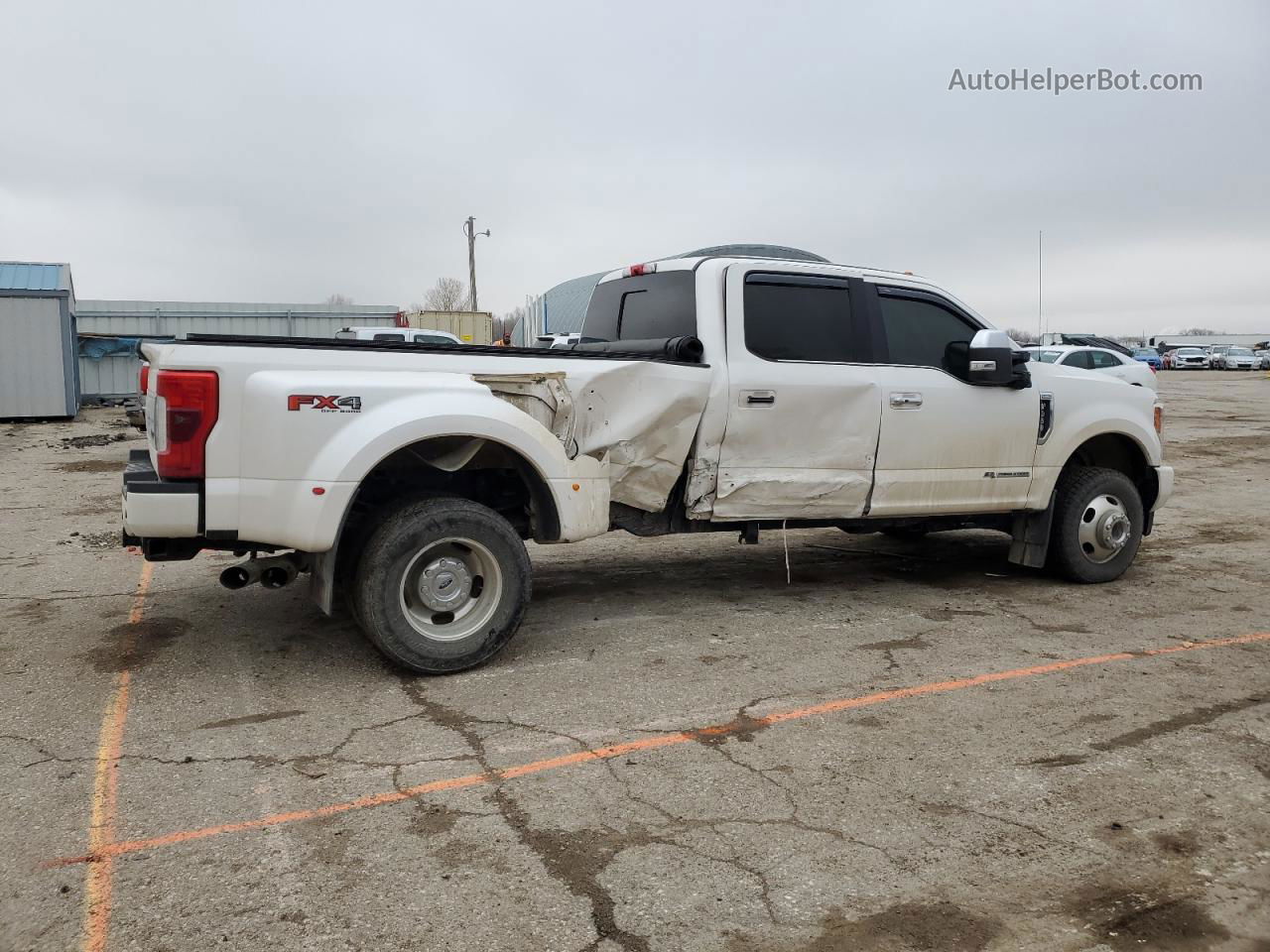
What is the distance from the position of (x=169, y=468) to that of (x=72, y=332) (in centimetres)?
2364

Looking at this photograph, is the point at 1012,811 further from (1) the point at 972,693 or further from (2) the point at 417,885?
(2) the point at 417,885

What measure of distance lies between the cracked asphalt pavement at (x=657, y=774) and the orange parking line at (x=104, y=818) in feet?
0.05

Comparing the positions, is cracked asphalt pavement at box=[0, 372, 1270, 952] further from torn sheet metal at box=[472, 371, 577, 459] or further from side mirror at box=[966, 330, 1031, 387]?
side mirror at box=[966, 330, 1031, 387]

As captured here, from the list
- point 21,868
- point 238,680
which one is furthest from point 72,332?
point 21,868

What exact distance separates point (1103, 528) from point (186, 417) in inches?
228

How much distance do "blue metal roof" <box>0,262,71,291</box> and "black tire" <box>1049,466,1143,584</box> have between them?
75.0 feet

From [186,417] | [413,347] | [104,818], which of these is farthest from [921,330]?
[104,818]

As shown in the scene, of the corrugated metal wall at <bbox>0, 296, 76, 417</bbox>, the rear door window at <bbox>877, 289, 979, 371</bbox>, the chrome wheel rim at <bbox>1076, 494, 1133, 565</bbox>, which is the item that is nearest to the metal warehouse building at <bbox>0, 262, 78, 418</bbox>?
the corrugated metal wall at <bbox>0, 296, 76, 417</bbox>

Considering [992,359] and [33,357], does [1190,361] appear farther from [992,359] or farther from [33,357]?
[992,359]

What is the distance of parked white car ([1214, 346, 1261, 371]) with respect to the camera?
175ft

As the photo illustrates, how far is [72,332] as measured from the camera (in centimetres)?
2475

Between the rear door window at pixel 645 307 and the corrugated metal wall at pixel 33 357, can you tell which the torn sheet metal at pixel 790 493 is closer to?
the rear door window at pixel 645 307

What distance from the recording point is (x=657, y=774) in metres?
3.84

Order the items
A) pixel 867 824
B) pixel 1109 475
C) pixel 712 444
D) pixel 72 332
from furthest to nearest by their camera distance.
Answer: pixel 72 332
pixel 1109 475
pixel 712 444
pixel 867 824
